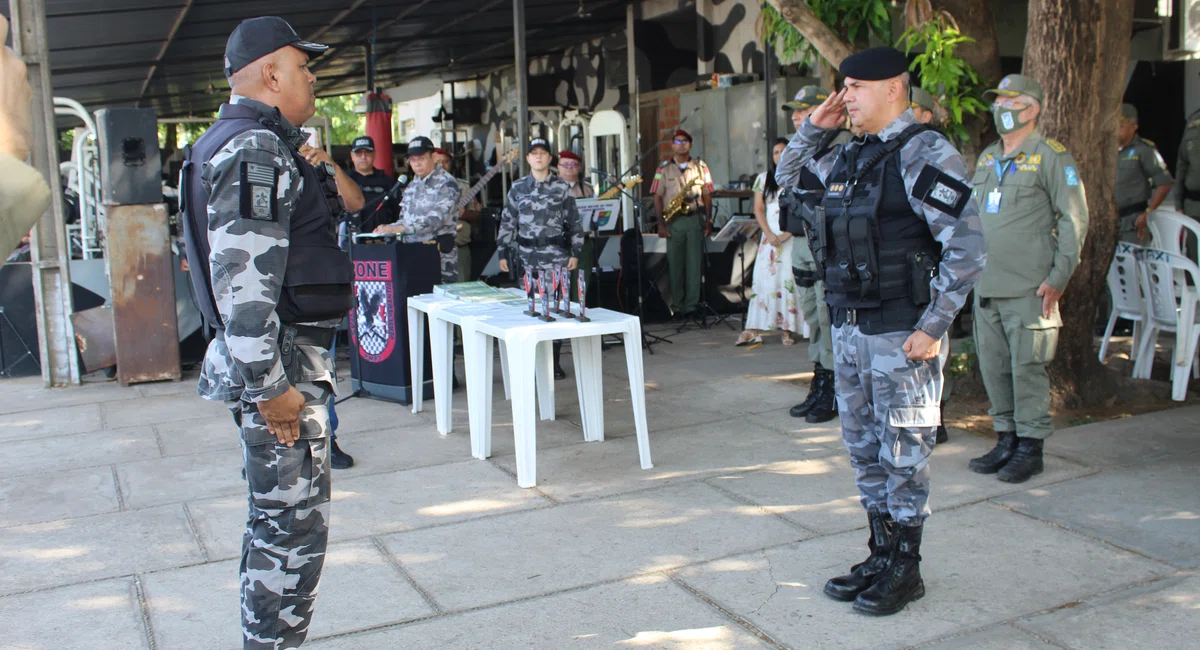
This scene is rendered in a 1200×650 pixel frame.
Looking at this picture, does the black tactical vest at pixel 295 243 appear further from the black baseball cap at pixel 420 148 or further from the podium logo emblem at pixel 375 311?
the black baseball cap at pixel 420 148

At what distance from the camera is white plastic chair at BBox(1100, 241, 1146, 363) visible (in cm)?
672

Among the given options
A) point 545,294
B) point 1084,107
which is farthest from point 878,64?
point 1084,107

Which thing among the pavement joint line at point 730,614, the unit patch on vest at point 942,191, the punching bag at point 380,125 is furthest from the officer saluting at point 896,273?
the punching bag at point 380,125

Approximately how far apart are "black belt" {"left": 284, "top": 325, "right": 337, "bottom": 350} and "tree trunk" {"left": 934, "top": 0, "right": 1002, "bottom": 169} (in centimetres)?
508

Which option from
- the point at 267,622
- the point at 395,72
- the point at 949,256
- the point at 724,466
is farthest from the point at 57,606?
the point at 395,72

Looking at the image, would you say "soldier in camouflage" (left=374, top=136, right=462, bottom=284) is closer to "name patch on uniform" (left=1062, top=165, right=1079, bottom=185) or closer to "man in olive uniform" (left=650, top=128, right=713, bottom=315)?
"man in olive uniform" (left=650, top=128, right=713, bottom=315)

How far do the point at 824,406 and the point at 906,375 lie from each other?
277 cm

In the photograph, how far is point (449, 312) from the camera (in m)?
5.74

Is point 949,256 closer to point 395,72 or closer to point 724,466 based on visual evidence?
point 724,466

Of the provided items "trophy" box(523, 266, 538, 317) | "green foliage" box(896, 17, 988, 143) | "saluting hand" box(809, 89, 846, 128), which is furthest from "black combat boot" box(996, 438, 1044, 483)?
"trophy" box(523, 266, 538, 317)

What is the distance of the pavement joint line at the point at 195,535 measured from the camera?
163 inches

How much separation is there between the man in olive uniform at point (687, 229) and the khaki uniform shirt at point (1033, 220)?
5.49 m

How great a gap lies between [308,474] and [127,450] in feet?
12.4

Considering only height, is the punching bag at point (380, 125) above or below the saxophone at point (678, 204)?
above
